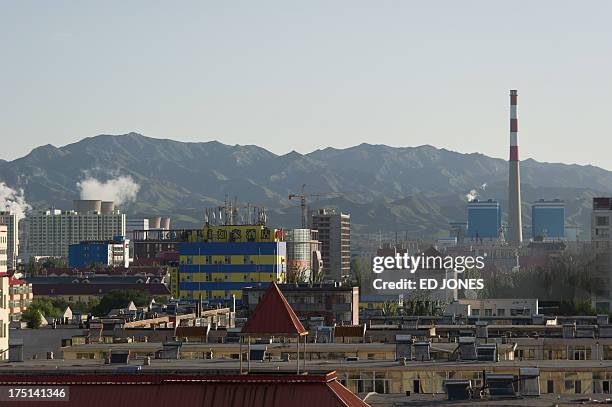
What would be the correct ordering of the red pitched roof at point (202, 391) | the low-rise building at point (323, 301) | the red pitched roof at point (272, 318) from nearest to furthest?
the red pitched roof at point (202, 391) → the red pitched roof at point (272, 318) → the low-rise building at point (323, 301)

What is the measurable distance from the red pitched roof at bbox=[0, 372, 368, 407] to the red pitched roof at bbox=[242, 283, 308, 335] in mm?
8749

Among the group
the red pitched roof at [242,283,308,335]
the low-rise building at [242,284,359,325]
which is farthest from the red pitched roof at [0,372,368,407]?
the low-rise building at [242,284,359,325]

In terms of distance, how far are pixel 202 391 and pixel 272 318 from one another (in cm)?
1006

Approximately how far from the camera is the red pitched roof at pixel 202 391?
44125 millimetres

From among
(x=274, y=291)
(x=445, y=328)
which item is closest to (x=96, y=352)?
(x=445, y=328)

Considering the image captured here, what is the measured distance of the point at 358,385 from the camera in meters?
80.7

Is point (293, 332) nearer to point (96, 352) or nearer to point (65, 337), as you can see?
point (96, 352)

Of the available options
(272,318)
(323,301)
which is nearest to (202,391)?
(272,318)

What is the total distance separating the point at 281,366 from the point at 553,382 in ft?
43.7

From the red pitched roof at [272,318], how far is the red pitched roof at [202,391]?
28.7 ft

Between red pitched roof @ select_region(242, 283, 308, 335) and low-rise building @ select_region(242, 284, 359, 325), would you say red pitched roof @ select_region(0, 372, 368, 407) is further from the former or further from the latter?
low-rise building @ select_region(242, 284, 359, 325)

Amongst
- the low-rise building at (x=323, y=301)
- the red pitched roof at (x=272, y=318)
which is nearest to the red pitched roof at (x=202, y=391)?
the red pitched roof at (x=272, y=318)

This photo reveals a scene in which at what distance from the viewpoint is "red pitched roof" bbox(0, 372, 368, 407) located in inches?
1737

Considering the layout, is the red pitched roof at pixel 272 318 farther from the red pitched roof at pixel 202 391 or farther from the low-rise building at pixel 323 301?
the low-rise building at pixel 323 301
